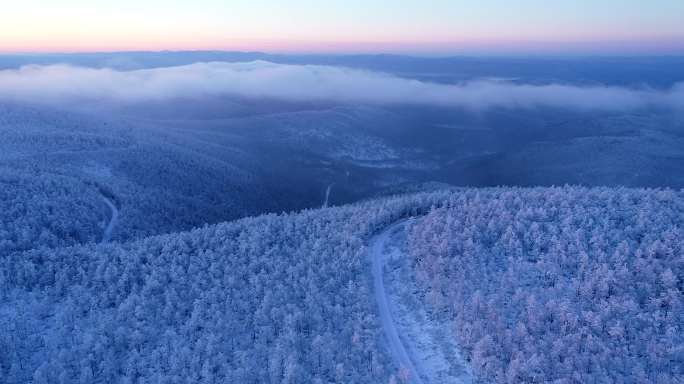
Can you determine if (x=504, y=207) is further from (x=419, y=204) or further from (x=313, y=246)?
(x=313, y=246)

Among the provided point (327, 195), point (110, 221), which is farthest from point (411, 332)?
point (327, 195)

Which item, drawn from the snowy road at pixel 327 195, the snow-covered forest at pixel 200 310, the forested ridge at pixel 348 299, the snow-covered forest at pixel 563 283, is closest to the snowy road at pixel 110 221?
the forested ridge at pixel 348 299

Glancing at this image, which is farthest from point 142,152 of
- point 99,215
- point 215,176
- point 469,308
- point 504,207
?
point 469,308

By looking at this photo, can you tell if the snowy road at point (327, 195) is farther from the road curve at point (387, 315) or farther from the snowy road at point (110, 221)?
the road curve at point (387, 315)

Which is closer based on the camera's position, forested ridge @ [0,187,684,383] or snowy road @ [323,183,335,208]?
forested ridge @ [0,187,684,383]

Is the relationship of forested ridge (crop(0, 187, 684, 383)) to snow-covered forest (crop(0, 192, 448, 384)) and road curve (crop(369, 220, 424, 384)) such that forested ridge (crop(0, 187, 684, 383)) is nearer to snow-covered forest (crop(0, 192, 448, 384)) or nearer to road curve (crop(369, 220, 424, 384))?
snow-covered forest (crop(0, 192, 448, 384))

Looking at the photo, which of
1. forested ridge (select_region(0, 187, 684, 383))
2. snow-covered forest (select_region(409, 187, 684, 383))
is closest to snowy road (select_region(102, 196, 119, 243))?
forested ridge (select_region(0, 187, 684, 383))

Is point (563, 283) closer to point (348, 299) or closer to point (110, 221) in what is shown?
point (348, 299)
